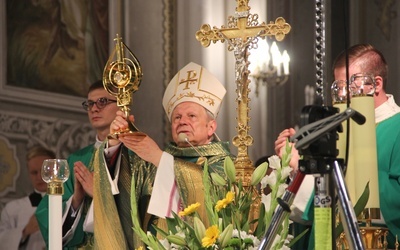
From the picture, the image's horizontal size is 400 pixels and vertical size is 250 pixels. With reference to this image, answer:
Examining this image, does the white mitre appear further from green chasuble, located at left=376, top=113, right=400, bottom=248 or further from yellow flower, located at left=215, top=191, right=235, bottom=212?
yellow flower, located at left=215, top=191, right=235, bottom=212

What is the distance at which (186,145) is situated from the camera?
5305 millimetres

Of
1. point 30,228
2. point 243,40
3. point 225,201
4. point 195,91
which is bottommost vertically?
point 30,228

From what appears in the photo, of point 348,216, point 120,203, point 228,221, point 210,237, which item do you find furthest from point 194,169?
point 348,216

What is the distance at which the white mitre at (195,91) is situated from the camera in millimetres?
5410

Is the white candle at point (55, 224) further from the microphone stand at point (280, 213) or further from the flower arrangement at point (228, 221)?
the microphone stand at point (280, 213)

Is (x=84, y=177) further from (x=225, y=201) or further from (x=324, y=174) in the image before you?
(x=324, y=174)

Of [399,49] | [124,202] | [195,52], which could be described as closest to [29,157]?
[195,52]

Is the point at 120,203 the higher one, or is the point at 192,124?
the point at 192,124

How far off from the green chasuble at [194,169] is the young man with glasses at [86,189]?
31 cm

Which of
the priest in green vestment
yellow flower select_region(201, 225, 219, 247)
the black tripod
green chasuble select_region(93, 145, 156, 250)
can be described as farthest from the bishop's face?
the black tripod

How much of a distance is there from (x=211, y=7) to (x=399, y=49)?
2.36m

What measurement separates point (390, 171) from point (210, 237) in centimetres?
111

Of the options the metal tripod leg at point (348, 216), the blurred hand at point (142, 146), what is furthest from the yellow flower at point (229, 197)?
the blurred hand at point (142, 146)

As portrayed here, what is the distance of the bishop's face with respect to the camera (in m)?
5.25
